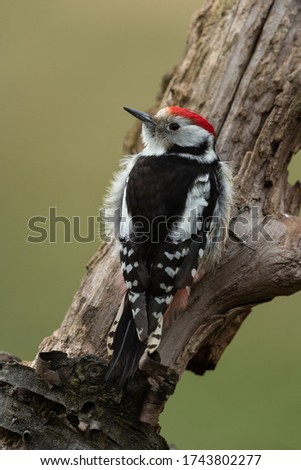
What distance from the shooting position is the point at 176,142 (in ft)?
12.5

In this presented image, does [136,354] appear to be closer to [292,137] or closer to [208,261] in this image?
[208,261]

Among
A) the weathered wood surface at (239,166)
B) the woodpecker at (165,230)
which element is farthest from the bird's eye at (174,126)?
the weathered wood surface at (239,166)

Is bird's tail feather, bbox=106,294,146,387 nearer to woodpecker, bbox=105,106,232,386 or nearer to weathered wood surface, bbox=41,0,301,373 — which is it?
woodpecker, bbox=105,106,232,386

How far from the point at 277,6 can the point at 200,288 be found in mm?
1856

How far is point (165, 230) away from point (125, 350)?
592 mm

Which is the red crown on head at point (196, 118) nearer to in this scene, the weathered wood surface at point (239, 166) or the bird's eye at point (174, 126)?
the bird's eye at point (174, 126)

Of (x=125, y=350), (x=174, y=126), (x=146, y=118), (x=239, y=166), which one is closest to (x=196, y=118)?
(x=174, y=126)

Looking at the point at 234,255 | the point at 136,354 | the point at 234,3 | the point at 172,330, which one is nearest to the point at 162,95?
the point at 234,3

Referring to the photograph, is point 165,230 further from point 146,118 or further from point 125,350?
point 146,118

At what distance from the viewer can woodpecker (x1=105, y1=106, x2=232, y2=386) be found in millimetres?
3133

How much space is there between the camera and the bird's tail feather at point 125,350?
2.86m

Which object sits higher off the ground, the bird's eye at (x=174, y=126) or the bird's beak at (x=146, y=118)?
the bird's beak at (x=146, y=118)

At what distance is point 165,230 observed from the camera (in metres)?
3.29

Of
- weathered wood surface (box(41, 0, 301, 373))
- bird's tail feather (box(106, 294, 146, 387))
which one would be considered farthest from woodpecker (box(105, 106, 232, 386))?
weathered wood surface (box(41, 0, 301, 373))
